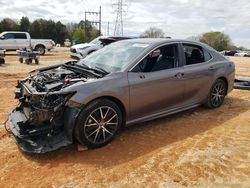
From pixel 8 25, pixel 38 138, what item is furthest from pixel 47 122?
pixel 8 25

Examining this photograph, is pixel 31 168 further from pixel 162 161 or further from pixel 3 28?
pixel 3 28

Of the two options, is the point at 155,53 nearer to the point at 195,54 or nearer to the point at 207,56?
the point at 195,54

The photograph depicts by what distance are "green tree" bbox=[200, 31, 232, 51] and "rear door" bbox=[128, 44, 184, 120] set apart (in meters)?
75.3

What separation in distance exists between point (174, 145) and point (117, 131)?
3.04ft

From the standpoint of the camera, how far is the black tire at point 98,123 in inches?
169

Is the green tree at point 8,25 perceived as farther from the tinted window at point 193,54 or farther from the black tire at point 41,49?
the tinted window at point 193,54

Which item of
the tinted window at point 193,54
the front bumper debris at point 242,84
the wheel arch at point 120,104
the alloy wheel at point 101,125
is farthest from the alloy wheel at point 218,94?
the alloy wheel at point 101,125

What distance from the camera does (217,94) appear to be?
667cm

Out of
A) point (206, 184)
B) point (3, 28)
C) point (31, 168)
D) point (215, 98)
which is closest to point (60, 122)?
point (31, 168)

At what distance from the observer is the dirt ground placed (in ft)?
11.9

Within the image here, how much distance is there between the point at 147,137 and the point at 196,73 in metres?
1.79

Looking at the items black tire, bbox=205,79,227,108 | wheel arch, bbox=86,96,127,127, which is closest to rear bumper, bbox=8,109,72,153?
wheel arch, bbox=86,96,127,127

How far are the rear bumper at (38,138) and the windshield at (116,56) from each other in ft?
4.68

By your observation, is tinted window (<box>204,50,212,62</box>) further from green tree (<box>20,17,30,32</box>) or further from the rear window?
green tree (<box>20,17,30,32</box>)
